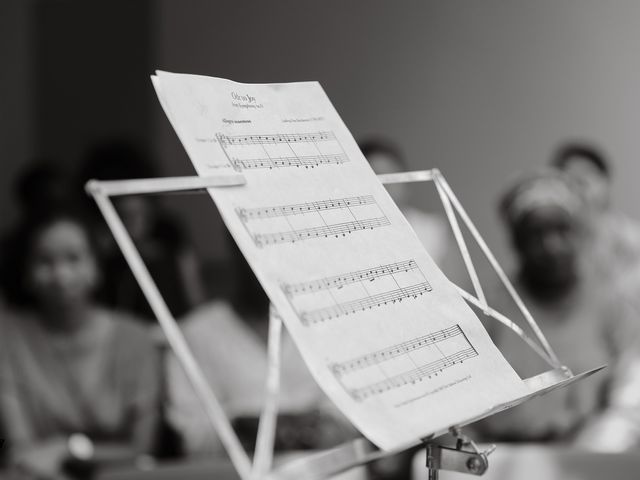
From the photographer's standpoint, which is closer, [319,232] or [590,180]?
[319,232]

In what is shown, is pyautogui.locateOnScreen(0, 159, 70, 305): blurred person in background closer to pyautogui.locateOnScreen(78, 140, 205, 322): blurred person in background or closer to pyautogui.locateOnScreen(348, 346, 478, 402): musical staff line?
pyautogui.locateOnScreen(78, 140, 205, 322): blurred person in background

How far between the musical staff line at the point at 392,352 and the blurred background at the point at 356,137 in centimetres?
146

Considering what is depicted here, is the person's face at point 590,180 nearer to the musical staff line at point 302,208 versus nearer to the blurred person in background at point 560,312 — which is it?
the blurred person in background at point 560,312

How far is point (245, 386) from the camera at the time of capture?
2.53m

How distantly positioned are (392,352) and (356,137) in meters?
2.83

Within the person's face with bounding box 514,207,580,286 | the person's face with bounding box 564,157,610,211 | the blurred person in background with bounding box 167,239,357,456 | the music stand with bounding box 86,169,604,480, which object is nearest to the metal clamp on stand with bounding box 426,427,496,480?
the music stand with bounding box 86,169,604,480

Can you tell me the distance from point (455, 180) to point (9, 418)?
1922 mm

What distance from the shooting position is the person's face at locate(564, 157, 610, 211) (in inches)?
137

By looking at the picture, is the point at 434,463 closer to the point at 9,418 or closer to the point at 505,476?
the point at 505,476

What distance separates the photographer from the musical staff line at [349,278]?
87 cm

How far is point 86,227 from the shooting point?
254 cm

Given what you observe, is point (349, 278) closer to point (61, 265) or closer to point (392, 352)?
point (392, 352)

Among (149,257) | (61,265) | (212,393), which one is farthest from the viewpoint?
(149,257)

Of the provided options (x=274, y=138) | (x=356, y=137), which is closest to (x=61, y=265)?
(x=356, y=137)
